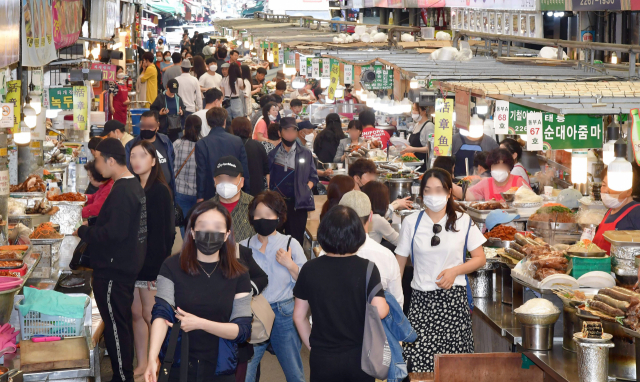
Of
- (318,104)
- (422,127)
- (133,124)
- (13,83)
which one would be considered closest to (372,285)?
(13,83)

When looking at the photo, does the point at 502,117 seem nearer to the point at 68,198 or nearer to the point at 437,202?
the point at 437,202

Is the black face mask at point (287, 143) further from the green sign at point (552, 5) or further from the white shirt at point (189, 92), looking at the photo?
the green sign at point (552, 5)

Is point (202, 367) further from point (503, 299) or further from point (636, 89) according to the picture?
point (636, 89)

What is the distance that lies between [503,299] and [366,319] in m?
2.21

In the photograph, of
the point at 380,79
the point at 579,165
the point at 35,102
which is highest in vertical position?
the point at 380,79

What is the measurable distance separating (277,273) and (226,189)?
118 centimetres

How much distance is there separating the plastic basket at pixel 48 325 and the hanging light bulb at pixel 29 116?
13.3 feet

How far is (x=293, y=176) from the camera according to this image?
8.60 m

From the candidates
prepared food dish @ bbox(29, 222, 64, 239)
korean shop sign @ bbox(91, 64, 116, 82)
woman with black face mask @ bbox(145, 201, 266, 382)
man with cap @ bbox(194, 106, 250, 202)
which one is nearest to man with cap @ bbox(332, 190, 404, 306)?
woman with black face mask @ bbox(145, 201, 266, 382)

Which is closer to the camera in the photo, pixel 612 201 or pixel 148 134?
pixel 612 201

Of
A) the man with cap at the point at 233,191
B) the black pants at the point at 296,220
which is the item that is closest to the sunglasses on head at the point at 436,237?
the man with cap at the point at 233,191

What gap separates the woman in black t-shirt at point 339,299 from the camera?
4105mm

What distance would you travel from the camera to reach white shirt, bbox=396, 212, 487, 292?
512cm

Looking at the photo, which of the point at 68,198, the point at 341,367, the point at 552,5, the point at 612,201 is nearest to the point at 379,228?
the point at 612,201
